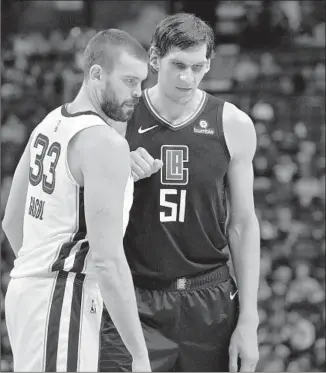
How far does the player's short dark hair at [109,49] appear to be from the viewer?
8.08ft

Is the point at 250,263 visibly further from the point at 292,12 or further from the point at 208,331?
the point at 292,12

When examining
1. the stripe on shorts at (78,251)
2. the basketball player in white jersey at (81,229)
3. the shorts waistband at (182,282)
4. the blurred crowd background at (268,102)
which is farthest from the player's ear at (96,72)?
the blurred crowd background at (268,102)

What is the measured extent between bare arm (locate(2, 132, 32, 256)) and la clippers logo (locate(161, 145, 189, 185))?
51cm

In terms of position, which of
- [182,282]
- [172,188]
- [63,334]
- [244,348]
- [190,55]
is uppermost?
[190,55]

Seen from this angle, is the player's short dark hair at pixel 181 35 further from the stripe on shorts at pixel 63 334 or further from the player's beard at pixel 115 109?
the stripe on shorts at pixel 63 334

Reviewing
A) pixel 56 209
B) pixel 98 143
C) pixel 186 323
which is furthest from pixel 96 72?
pixel 186 323

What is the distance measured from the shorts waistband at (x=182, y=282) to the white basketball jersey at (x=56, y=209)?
1.53 ft

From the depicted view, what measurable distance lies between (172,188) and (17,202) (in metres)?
0.58

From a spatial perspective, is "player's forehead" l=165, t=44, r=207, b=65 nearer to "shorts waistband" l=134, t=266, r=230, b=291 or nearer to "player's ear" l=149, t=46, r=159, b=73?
"player's ear" l=149, t=46, r=159, b=73

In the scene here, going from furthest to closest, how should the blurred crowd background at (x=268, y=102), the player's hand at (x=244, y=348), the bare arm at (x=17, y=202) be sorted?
the blurred crowd background at (x=268, y=102) < the player's hand at (x=244, y=348) < the bare arm at (x=17, y=202)

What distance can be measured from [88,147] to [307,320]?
3946mm

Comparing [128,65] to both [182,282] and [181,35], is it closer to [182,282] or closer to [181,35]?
[181,35]

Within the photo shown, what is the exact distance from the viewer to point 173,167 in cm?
280

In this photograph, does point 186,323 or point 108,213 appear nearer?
point 108,213
